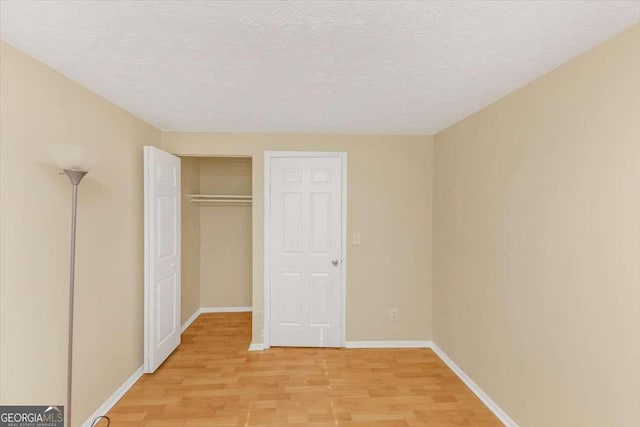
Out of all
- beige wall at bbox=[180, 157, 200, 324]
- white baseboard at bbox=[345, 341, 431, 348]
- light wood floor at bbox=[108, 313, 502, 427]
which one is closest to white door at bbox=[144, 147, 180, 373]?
light wood floor at bbox=[108, 313, 502, 427]

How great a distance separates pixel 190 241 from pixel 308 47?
11.1 feet

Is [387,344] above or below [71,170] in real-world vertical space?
below

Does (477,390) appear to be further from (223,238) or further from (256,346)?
(223,238)

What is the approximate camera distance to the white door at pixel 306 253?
3541mm

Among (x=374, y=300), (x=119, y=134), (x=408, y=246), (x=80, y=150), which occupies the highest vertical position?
(x=119, y=134)

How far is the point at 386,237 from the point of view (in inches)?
141

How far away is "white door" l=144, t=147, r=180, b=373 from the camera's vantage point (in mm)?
2891

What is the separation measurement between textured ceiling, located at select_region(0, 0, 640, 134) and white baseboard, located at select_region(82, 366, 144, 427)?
7.46ft

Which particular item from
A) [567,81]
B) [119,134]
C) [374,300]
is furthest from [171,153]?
[567,81]

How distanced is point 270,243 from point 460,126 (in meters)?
2.23

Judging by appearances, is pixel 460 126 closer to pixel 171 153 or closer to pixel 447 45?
pixel 447 45

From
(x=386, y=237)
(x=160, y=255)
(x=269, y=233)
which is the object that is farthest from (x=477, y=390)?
(x=160, y=255)

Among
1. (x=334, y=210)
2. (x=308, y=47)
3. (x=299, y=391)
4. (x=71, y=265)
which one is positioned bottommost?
(x=299, y=391)

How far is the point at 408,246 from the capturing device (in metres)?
3.59
